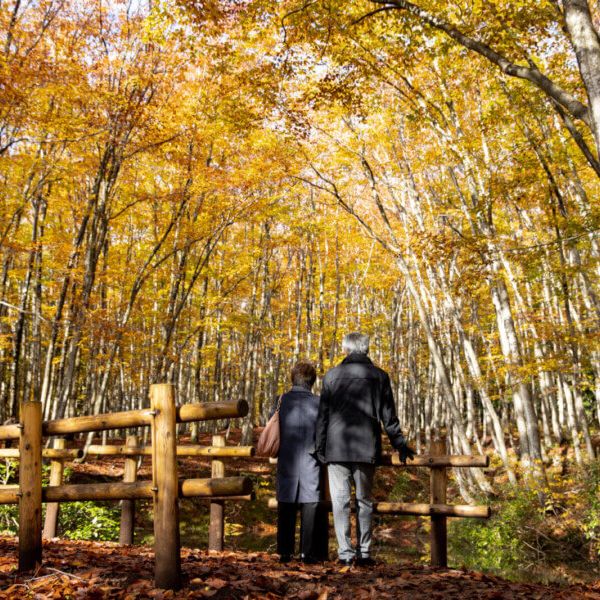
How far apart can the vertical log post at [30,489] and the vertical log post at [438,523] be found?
3.51 m

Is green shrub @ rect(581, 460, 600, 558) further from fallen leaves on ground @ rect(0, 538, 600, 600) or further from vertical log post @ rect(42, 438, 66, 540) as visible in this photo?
vertical log post @ rect(42, 438, 66, 540)

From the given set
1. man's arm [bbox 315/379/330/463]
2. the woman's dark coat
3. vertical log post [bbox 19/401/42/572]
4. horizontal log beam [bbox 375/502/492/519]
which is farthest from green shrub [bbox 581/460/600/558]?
vertical log post [bbox 19/401/42/572]

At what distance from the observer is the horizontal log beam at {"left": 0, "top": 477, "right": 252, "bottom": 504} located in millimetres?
3346

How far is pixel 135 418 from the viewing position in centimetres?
366

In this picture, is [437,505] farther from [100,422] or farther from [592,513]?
[592,513]

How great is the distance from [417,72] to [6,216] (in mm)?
12858

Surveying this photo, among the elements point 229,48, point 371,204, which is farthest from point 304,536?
point 371,204

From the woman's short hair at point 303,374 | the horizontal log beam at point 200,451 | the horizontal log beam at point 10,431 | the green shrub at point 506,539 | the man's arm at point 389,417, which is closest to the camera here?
the horizontal log beam at point 10,431

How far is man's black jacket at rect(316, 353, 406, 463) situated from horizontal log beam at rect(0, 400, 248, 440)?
1.46 meters

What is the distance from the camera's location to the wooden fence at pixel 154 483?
3369mm

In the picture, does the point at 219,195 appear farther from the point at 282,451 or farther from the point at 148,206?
the point at 282,451

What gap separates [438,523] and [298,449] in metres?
1.65

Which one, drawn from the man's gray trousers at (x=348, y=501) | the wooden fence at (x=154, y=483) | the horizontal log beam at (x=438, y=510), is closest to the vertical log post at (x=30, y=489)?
the wooden fence at (x=154, y=483)

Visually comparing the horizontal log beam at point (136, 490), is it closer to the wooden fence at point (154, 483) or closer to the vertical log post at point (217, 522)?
the wooden fence at point (154, 483)
